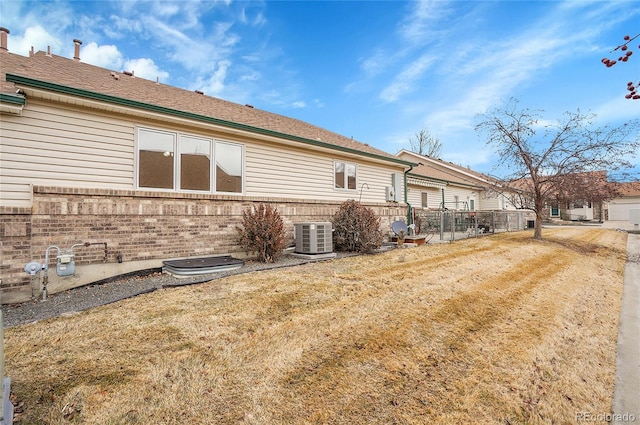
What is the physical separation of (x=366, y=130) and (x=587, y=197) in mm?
20342

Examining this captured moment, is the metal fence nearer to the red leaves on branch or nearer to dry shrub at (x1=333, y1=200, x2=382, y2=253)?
dry shrub at (x1=333, y1=200, x2=382, y2=253)

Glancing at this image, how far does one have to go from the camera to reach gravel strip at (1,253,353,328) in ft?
14.2

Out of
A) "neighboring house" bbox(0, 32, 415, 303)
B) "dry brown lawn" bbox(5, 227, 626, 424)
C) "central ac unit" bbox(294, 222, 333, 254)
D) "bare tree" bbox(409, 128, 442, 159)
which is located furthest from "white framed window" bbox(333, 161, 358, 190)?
"bare tree" bbox(409, 128, 442, 159)

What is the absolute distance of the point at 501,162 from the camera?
13453mm

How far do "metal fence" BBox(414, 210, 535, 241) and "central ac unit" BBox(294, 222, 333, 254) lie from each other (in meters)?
6.98

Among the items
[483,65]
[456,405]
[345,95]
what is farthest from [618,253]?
[345,95]

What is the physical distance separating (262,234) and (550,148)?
12.2m

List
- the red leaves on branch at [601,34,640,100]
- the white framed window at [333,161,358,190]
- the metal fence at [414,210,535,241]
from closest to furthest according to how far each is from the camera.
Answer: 1. the red leaves on branch at [601,34,640,100]
2. the white framed window at [333,161,358,190]
3. the metal fence at [414,210,535,241]

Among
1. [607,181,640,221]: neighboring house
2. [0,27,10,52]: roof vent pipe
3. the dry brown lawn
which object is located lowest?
the dry brown lawn

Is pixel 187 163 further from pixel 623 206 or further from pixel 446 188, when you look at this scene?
pixel 623 206

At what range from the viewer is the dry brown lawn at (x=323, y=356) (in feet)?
7.58

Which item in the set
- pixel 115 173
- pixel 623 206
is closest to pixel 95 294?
pixel 115 173

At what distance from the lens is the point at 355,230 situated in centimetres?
929

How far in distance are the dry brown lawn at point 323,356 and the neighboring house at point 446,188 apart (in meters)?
11.0
